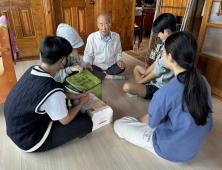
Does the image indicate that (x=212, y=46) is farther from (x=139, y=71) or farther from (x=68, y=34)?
(x=68, y=34)

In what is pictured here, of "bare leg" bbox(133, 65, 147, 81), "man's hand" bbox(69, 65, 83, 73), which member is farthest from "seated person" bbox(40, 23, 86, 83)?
"bare leg" bbox(133, 65, 147, 81)

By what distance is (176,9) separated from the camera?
235 centimetres

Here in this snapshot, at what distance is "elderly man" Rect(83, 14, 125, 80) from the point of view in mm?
2314

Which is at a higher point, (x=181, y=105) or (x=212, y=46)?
(x=212, y=46)

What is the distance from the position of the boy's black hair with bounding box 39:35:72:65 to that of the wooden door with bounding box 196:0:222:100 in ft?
5.56

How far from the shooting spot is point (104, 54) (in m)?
2.38

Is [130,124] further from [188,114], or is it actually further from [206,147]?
[206,147]

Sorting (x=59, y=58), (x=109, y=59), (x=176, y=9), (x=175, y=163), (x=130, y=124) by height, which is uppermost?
(x=176, y=9)

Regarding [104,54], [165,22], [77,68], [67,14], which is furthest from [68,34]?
[67,14]

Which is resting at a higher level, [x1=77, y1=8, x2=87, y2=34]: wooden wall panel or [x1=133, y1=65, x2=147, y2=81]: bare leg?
[x1=77, y1=8, x2=87, y2=34]: wooden wall panel

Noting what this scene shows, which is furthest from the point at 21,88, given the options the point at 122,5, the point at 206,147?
the point at 122,5

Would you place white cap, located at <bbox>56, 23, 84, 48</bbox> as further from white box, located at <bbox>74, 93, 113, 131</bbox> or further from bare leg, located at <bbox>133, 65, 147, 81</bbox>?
bare leg, located at <bbox>133, 65, 147, 81</bbox>

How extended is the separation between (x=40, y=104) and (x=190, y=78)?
838mm

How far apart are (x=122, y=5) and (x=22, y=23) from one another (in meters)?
1.96
